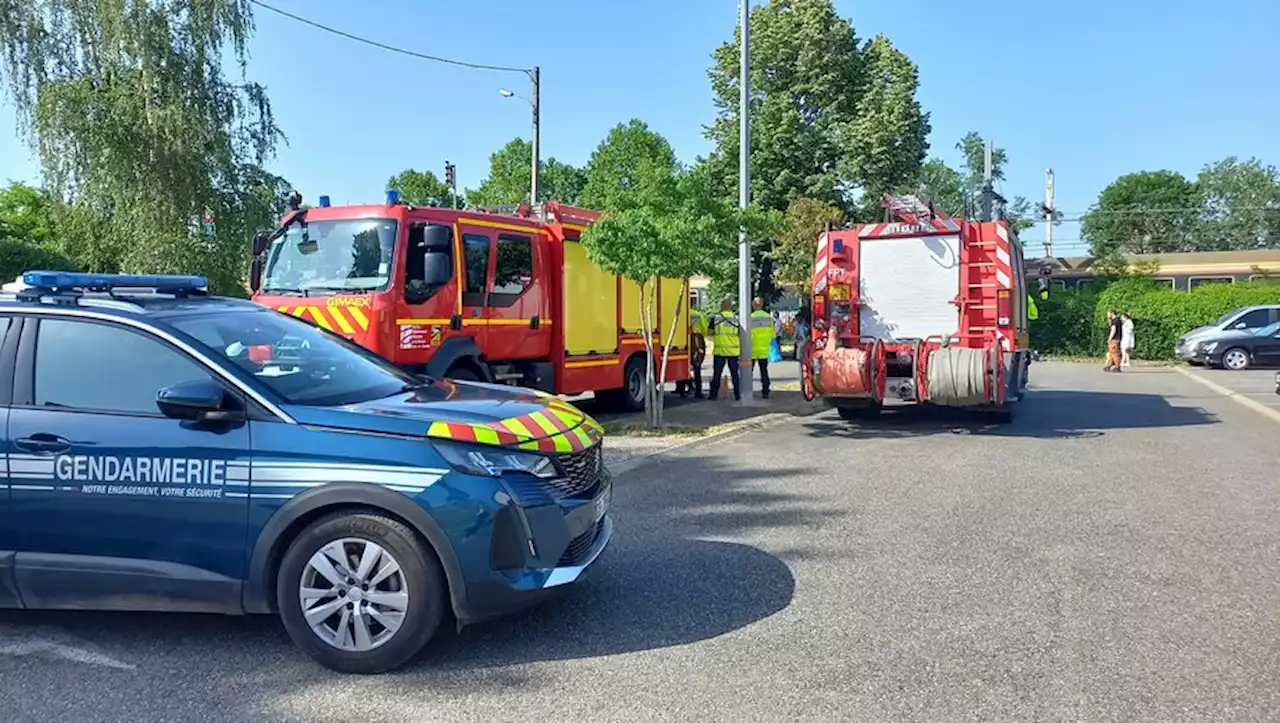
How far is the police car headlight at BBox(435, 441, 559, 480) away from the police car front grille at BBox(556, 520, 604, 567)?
0.37 meters

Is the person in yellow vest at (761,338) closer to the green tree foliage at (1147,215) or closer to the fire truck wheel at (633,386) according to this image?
the fire truck wheel at (633,386)

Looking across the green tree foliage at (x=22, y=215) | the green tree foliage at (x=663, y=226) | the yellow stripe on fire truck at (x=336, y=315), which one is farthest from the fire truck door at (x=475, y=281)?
the green tree foliage at (x=22, y=215)

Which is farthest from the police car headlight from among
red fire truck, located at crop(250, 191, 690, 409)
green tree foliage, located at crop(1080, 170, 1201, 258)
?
green tree foliage, located at crop(1080, 170, 1201, 258)

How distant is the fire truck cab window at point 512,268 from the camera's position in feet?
36.4

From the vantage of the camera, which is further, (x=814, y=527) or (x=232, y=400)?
(x=814, y=527)

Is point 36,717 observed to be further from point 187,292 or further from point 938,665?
point 938,665

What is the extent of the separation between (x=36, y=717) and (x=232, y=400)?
4.78 ft

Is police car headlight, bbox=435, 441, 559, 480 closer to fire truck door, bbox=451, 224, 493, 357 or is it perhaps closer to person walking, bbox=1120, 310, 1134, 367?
fire truck door, bbox=451, 224, 493, 357

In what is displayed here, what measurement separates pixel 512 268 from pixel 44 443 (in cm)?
718

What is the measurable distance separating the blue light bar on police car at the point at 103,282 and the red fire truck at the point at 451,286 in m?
3.13

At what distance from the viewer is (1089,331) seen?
3091cm

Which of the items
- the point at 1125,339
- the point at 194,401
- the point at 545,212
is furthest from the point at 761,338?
the point at 1125,339

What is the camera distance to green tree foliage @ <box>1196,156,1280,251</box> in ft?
283

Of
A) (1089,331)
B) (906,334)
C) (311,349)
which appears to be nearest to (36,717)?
(311,349)
